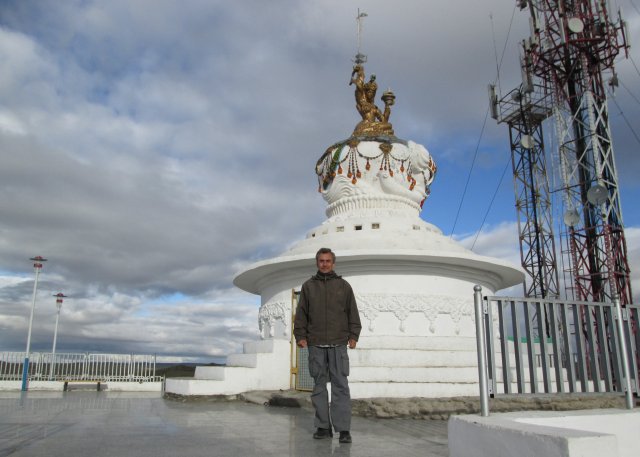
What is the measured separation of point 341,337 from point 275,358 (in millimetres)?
5954

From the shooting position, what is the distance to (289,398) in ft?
28.7

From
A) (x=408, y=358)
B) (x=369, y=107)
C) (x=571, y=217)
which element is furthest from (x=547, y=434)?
(x=571, y=217)

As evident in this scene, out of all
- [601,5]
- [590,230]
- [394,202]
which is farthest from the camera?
[601,5]

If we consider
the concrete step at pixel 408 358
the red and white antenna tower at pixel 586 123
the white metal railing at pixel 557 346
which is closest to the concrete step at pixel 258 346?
the concrete step at pixel 408 358

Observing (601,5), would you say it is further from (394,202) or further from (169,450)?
(169,450)

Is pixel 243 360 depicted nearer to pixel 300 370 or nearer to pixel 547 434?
pixel 300 370

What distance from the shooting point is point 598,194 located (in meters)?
25.1

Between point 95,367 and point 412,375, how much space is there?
12.6 meters

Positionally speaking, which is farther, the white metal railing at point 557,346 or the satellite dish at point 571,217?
the satellite dish at point 571,217

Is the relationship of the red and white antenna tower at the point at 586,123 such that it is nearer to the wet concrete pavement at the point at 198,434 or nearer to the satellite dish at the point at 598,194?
the satellite dish at the point at 598,194

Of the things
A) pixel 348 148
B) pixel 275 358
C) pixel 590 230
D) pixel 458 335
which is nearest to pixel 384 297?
pixel 458 335

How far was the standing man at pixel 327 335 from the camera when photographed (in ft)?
17.4

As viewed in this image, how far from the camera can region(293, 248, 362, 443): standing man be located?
5312mm

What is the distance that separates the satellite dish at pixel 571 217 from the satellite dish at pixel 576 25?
995cm
